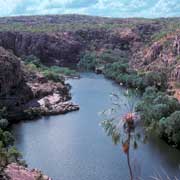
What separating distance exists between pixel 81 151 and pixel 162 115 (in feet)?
36.6

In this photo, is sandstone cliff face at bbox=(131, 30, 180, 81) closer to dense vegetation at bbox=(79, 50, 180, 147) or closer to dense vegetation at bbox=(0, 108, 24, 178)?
dense vegetation at bbox=(79, 50, 180, 147)

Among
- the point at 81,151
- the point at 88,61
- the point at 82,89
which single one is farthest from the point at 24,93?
the point at 88,61

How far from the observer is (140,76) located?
83.2m

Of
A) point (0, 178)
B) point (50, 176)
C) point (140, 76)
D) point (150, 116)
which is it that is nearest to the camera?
point (0, 178)

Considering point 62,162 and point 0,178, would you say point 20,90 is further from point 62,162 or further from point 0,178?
point 0,178

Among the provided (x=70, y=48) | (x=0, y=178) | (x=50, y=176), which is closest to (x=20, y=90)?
(x=50, y=176)

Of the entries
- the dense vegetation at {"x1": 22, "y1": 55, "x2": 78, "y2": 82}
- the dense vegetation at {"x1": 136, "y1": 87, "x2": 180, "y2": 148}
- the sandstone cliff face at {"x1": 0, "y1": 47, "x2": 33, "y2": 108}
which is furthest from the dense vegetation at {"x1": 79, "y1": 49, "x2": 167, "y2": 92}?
the sandstone cliff face at {"x1": 0, "y1": 47, "x2": 33, "y2": 108}

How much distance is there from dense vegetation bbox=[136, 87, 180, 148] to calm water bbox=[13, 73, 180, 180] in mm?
1063

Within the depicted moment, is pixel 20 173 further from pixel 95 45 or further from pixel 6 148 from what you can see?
pixel 95 45

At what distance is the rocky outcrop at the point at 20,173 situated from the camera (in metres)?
35.5

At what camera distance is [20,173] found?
120 ft

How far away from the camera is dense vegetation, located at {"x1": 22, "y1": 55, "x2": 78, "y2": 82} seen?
278 ft

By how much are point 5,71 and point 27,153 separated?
84.3ft

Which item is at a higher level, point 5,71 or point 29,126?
point 5,71
